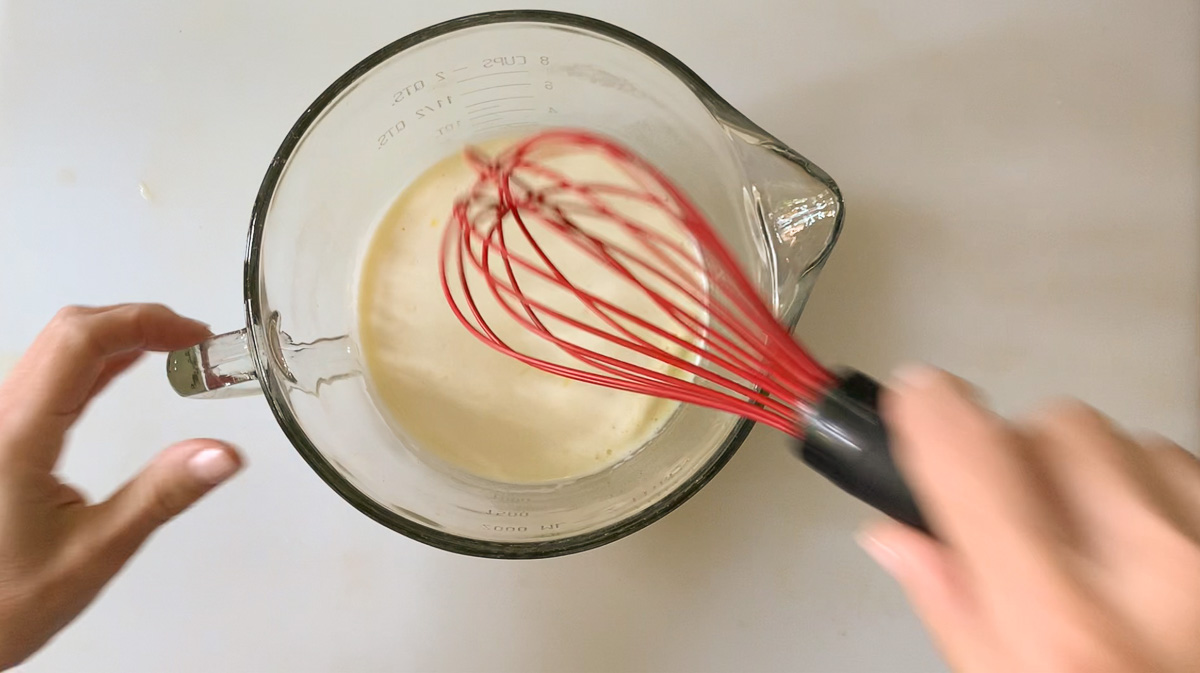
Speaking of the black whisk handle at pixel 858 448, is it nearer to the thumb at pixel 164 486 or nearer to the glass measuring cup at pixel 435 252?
the glass measuring cup at pixel 435 252

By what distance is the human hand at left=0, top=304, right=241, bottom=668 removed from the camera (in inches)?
17.9

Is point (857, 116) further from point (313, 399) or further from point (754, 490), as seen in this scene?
point (313, 399)

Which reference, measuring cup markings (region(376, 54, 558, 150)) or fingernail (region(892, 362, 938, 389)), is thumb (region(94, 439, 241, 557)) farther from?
fingernail (region(892, 362, 938, 389))

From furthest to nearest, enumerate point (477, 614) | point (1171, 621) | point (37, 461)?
1. point (477, 614)
2. point (37, 461)
3. point (1171, 621)

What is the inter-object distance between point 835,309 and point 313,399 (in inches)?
15.1

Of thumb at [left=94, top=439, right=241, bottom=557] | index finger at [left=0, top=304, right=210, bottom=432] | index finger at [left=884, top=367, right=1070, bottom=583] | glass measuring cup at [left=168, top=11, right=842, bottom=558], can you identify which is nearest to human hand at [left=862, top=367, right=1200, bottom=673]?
index finger at [left=884, top=367, right=1070, bottom=583]

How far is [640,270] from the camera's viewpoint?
0.60 metres

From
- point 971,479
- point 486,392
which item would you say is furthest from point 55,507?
point 971,479

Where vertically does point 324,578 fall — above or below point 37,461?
below

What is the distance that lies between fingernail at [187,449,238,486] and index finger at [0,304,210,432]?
9cm

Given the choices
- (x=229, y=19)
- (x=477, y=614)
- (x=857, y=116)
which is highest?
(x=229, y=19)

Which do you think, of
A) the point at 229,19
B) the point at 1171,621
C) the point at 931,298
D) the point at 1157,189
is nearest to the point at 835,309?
the point at 931,298

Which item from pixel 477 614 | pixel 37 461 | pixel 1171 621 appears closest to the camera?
pixel 1171 621

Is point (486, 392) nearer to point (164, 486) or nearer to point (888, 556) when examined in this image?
point (164, 486)
